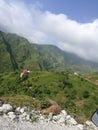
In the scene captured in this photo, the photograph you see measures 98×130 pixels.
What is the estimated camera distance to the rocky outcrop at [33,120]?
1729 cm

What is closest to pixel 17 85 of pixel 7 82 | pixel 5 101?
pixel 7 82

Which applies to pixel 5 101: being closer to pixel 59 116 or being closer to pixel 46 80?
pixel 59 116

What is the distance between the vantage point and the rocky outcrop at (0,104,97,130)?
17.3 meters

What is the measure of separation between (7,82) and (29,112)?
126 metres

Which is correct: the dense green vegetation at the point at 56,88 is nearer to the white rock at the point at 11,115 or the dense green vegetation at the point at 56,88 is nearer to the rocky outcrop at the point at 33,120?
the rocky outcrop at the point at 33,120

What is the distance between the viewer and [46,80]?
137 metres

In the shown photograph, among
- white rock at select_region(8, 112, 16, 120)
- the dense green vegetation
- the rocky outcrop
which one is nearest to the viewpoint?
the rocky outcrop

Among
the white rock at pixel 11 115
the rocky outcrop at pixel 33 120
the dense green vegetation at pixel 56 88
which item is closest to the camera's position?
the rocky outcrop at pixel 33 120

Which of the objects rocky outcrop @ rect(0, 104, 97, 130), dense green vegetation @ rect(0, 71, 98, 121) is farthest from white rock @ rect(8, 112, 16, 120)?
dense green vegetation @ rect(0, 71, 98, 121)

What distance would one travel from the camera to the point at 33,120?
19.4 m

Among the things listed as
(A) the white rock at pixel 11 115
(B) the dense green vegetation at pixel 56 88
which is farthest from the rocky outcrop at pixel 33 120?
(B) the dense green vegetation at pixel 56 88

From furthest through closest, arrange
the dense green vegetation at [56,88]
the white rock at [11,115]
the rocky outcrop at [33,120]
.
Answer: the dense green vegetation at [56,88], the white rock at [11,115], the rocky outcrop at [33,120]

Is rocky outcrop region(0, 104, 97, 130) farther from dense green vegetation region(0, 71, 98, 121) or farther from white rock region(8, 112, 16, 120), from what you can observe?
dense green vegetation region(0, 71, 98, 121)

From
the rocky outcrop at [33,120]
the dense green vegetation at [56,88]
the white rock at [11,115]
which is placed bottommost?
the dense green vegetation at [56,88]
